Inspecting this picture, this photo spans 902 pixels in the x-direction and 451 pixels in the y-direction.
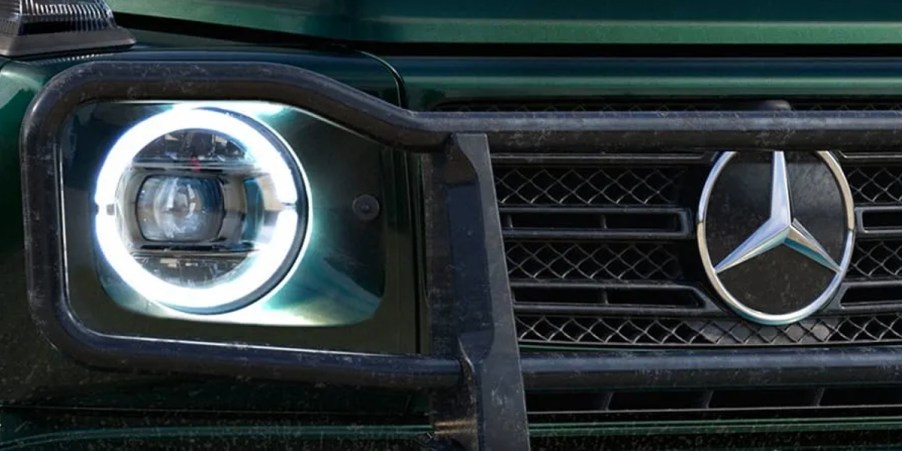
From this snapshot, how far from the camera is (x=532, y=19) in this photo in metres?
2.27

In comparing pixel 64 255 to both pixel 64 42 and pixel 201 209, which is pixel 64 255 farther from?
pixel 64 42

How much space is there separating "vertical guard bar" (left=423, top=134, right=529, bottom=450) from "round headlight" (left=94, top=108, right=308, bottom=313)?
22 centimetres

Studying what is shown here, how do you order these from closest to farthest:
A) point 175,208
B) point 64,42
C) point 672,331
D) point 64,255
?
point 64,255
point 175,208
point 64,42
point 672,331

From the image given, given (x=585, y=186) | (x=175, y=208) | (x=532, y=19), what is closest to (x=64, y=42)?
(x=175, y=208)

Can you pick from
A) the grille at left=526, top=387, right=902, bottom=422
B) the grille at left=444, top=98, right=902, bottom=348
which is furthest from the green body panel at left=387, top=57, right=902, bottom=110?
the grille at left=526, top=387, right=902, bottom=422

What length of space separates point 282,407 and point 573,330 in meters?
0.44

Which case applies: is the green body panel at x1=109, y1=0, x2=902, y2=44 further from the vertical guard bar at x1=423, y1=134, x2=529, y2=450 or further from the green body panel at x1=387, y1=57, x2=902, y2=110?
the vertical guard bar at x1=423, y1=134, x2=529, y2=450

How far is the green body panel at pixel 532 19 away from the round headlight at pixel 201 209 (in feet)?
0.74

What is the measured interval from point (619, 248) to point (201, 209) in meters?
0.62

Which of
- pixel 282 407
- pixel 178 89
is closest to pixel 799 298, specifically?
pixel 282 407

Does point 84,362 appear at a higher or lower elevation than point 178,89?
lower

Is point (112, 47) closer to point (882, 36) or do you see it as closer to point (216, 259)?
point (216, 259)

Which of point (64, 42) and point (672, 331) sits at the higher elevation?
point (64, 42)

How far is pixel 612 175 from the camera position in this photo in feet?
7.52
